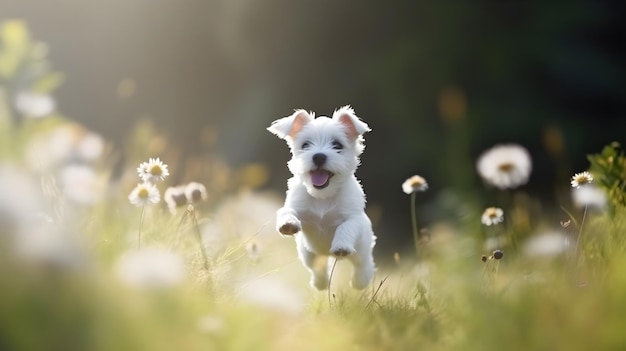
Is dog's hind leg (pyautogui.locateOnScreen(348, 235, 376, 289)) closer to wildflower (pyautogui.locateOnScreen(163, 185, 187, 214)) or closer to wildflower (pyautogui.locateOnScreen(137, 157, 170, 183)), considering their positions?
wildflower (pyautogui.locateOnScreen(163, 185, 187, 214))

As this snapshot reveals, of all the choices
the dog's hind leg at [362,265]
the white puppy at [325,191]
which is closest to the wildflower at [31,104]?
the white puppy at [325,191]

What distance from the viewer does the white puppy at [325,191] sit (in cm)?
366

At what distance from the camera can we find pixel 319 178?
12.0ft

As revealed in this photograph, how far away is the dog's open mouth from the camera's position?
3.66 meters

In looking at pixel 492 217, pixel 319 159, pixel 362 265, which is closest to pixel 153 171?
pixel 319 159

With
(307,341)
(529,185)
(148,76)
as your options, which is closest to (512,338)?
(307,341)

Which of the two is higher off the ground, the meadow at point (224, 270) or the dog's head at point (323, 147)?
the dog's head at point (323, 147)

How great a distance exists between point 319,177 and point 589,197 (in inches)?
43.7

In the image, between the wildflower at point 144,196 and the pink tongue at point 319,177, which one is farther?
the pink tongue at point 319,177

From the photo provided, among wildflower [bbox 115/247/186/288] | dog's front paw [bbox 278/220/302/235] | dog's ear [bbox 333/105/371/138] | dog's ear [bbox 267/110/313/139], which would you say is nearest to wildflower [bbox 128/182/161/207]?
dog's front paw [bbox 278/220/302/235]

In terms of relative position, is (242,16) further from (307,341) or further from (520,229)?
(307,341)

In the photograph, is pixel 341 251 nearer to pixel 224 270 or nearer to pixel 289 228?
pixel 289 228

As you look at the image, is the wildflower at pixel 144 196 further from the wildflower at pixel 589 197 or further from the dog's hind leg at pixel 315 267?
the wildflower at pixel 589 197

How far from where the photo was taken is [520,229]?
156 inches
